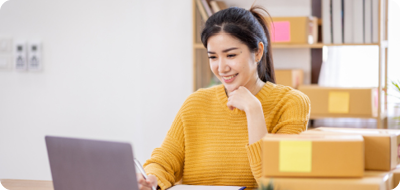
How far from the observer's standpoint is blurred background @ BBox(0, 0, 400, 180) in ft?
10.6

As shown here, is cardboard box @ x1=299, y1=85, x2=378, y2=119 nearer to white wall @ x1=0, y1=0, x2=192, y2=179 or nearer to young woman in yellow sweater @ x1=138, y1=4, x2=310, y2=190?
white wall @ x1=0, y1=0, x2=192, y2=179

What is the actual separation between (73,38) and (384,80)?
228cm

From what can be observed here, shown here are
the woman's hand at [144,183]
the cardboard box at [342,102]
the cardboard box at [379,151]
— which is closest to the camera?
the cardboard box at [379,151]

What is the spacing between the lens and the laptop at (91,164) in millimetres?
964

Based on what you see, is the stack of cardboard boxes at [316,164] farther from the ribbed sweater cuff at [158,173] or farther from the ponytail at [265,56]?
the ponytail at [265,56]

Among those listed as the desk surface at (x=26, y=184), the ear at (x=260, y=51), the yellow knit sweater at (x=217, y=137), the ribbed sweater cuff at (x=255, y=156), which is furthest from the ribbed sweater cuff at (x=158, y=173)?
the desk surface at (x=26, y=184)

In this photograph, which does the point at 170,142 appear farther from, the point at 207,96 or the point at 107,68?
the point at 107,68

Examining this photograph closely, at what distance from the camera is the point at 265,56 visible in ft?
5.19

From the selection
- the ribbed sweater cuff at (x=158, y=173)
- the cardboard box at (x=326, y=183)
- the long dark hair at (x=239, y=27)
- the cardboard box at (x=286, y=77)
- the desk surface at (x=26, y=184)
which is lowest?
the desk surface at (x=26, y=184)

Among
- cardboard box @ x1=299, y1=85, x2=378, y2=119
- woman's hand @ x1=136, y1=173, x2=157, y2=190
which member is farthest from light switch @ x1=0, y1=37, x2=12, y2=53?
woman's hand @ x1=136, y1=173, x2=157, y2=190

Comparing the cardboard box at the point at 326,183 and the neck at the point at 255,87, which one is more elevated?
the neck at the point at 255,87

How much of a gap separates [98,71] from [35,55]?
0.53m

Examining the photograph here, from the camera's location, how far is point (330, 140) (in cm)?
92

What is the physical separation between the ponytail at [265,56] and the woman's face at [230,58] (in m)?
0.15
